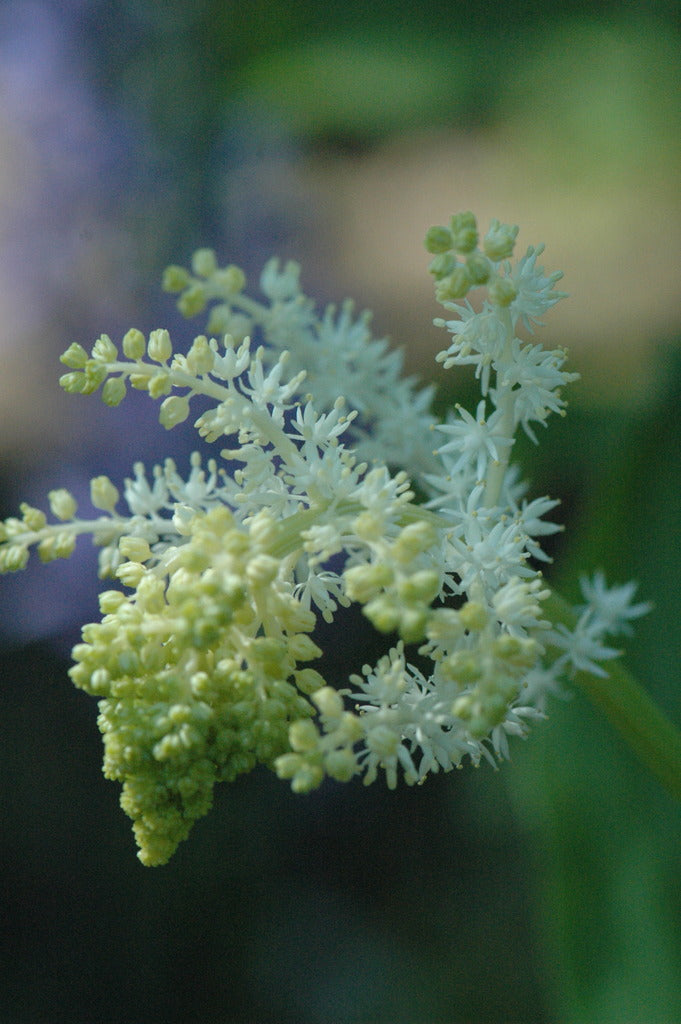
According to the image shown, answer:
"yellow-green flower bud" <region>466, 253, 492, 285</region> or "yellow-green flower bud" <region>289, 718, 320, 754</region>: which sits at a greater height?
"yellow-green flower bud" <region>466, 253, 492, 285</region>

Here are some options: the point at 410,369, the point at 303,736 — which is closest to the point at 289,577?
the point at 303,736

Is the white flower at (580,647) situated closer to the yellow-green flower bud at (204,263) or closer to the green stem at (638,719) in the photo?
the green stem at (638,719)

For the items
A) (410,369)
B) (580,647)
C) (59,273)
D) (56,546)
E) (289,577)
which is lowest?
(580,647)

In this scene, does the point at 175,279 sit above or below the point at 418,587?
above

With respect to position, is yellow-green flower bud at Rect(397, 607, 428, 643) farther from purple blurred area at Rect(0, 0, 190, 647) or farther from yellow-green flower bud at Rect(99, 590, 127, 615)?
purple blurred area at Rect(0, 0, 190, 647)

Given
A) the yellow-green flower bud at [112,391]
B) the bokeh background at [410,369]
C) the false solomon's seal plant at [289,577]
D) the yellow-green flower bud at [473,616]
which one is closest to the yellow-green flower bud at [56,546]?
the false solomon's seal plant at [289,577]

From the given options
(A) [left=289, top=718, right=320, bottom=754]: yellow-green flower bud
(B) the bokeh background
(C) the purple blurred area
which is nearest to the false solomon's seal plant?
(A) [left=289, top=718, right=320, bottom=754]: yellow-green flower bud

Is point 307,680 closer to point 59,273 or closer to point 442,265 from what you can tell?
point 442,265

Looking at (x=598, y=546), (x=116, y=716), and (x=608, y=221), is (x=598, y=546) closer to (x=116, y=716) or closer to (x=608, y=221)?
(x=116, y=716)
